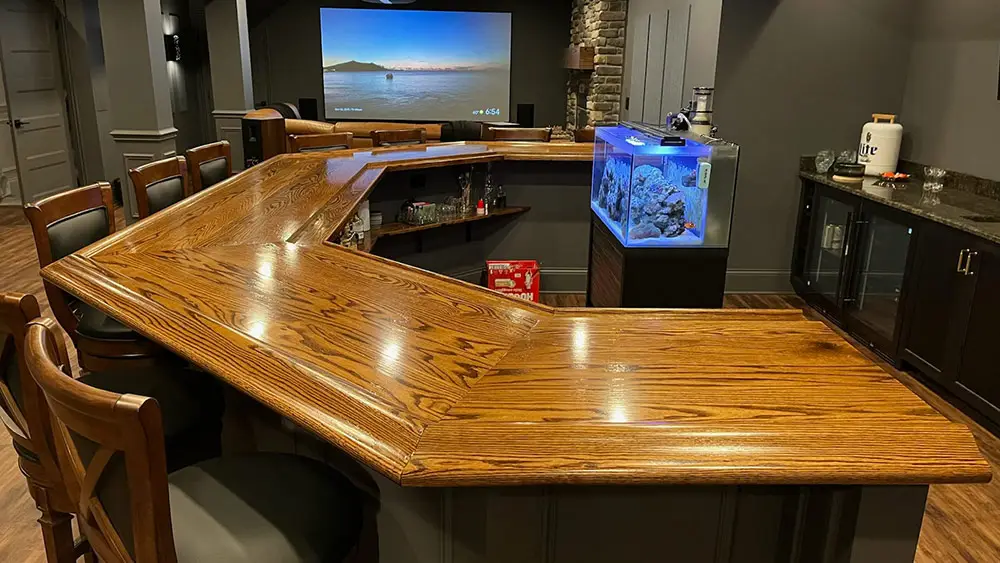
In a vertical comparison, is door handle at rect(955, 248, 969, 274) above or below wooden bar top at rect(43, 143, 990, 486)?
below

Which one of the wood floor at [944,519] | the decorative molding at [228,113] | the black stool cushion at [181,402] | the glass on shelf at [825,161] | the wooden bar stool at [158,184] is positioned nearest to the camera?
the black stool cushion at [181,402]

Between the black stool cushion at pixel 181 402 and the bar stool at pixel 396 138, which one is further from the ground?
the bar stool at pixel 396 138

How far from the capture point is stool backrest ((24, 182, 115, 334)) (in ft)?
6.94

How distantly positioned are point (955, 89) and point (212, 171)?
4.25 meters

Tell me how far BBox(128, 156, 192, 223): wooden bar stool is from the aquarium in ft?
6.76

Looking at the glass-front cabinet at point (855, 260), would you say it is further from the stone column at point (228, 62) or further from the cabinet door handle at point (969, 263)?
the stone column at point (228, 62)

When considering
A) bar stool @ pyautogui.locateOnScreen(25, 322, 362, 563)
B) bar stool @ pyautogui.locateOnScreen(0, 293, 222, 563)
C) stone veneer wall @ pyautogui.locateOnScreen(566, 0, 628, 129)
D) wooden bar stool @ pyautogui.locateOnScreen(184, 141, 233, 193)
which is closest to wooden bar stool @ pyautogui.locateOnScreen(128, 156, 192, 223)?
wooden bar stool @ pyautogui.locateOnScreen(184, 141, 233, 193)

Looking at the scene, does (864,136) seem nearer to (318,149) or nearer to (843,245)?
(843,245)

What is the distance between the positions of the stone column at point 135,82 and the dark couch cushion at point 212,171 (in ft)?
6.23

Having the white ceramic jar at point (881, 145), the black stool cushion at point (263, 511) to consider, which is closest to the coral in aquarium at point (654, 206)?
the white ceramic jar at point (881, 145)

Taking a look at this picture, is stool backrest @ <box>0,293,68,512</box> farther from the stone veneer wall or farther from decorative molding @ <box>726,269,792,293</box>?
the stone veneer wall

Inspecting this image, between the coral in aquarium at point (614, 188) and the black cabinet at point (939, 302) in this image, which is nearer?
the black cabinet at point (939, 302)

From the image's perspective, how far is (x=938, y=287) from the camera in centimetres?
345

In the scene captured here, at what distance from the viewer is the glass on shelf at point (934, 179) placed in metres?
4.11
